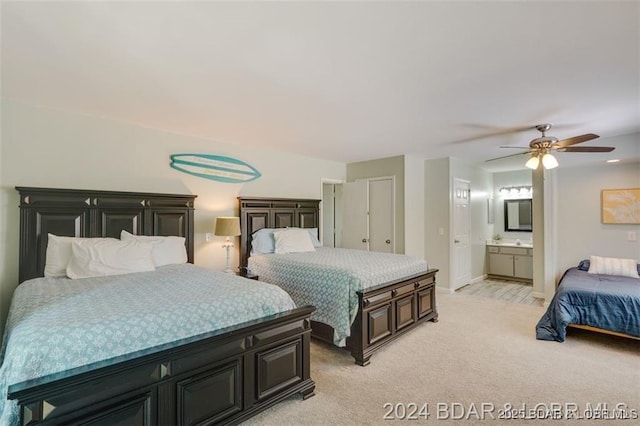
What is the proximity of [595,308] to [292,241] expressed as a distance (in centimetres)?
373

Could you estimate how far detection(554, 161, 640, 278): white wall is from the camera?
4250mm

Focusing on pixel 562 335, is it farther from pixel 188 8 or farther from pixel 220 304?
pixel 188 8

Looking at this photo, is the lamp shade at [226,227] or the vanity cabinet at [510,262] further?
the vanity cabinet at [510,262]

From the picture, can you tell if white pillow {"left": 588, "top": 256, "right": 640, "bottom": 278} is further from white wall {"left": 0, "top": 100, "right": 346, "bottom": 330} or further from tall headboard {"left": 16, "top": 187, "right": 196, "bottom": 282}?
tall headboard {"left": 16, "top": 187, "right": 196, "bottom": 282}

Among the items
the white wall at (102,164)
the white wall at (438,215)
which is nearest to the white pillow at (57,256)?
the white wall at (102,164)

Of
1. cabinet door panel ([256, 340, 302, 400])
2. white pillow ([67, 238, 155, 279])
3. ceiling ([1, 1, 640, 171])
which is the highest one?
ceiling ([1, 1, 640, 171])

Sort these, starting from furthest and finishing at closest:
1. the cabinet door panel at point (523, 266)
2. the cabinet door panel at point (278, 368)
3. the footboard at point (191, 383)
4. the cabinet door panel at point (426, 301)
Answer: the cabinet door panel at point (523, 266) < the cabinet door panel at point (426, 301) < the cabinet door panel at point (278, 368) < the footboard at point (191, 383)

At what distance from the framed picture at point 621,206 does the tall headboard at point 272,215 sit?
4.47 m

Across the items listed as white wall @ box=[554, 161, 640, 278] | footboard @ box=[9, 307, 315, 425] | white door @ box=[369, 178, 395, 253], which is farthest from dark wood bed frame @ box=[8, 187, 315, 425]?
white wall @ box=[554, 161, 640, 278]

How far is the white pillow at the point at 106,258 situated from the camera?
274cm

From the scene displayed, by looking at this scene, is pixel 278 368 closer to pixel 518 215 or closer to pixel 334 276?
pixel 334 276

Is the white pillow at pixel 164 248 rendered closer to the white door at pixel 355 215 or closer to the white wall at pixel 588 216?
the white door at pixel 355 215

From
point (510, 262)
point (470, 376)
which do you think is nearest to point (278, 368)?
point (470, 376)

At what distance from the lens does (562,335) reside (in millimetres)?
3342
